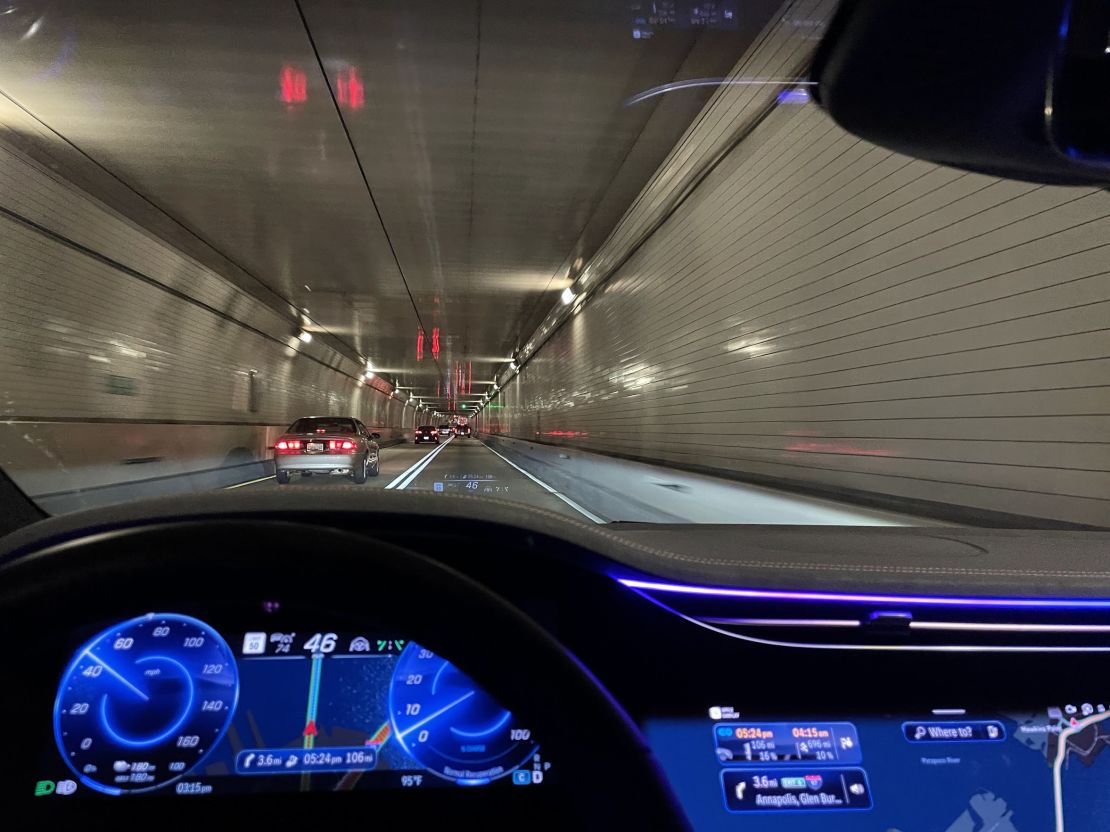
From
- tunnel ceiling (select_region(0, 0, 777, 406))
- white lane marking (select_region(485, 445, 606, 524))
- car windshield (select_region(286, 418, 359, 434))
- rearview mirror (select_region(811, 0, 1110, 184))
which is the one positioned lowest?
white lane marking (select_region(485, 445, 606, 524))

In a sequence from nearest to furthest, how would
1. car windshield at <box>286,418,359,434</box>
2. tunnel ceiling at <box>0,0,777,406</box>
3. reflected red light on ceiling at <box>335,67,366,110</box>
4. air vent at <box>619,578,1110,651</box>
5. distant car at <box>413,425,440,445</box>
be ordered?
air vent at <box>619,578,1110,651</box> → tunnel ceiling at <box>0,0,777,406</box> → reflected red light on ceiling at <box>335,67,366,110</box> → car windshield at <box>286,418,359,434</box> → distant car at <box>413,425,440,445</box>

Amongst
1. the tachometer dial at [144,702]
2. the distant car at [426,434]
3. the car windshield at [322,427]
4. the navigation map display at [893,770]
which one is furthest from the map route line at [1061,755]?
the distant car at [426,434]

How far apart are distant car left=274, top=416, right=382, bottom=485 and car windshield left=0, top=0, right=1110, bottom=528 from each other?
8cm

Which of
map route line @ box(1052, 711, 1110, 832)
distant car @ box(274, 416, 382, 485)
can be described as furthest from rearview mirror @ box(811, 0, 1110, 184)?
distant car @ box(274, 416, 382, 485)

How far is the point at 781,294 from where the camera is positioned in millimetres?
8938

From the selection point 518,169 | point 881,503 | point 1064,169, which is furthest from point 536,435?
point 1064,169

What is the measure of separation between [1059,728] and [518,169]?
10.5 meters

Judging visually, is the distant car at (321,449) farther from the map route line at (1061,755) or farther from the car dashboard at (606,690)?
the map route line at (1061,755)

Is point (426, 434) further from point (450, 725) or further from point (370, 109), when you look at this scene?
point (450, 725)

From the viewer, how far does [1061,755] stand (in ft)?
5.23

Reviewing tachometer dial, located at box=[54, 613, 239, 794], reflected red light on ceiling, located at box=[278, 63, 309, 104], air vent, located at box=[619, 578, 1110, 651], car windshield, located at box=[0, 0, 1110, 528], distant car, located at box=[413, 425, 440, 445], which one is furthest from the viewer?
distant car, located at box=[413, 425, 440, 445]

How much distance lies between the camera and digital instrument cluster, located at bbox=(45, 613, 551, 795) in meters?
→ 1.37

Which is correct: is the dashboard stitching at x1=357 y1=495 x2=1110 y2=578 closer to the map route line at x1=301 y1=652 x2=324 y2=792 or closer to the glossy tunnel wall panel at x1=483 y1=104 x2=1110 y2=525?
the map route line at x1=301 y1=652 x2=324 y2=792

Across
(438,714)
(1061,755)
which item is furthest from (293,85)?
(1061,755)
